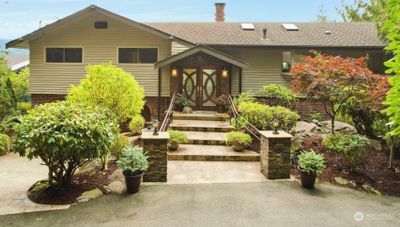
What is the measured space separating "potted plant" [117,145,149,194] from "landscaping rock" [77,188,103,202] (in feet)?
1.93

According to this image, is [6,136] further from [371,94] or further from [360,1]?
[360,1]

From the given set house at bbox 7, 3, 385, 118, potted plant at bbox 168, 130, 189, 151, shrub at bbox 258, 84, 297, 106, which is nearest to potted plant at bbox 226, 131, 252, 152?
potted plant at bbox 168, 130, 189, 151

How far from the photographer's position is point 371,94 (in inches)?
312

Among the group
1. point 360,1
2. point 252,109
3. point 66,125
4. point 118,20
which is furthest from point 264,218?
point 360,1

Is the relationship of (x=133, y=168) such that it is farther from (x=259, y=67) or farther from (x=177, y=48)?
(x=259, y=67)

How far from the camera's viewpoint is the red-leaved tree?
318 inches

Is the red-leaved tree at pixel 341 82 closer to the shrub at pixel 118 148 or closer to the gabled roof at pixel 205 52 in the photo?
the gabled roof at pixel 205 52

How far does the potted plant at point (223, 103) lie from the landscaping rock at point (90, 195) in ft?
A: 27.1

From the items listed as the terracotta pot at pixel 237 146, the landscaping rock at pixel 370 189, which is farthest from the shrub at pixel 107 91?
the landscaping rock at pixel 370 189

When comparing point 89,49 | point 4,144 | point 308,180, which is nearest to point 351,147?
point 308,180

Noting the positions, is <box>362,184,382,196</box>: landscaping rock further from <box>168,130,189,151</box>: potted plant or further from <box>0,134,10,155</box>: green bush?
<box>0,134,10,155</box>: green bush

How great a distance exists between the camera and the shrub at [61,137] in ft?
17.0

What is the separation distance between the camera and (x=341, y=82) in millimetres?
8320

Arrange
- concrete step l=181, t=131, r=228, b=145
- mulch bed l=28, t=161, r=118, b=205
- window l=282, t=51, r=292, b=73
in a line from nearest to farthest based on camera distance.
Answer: mulch bed l=28, t=161, r=118, b=205, concrete step l=181, t=131, r=228, b=145, window l=282, t=51, r=292, b=73
